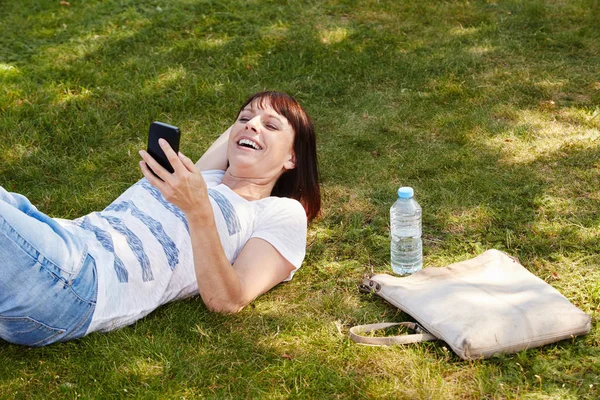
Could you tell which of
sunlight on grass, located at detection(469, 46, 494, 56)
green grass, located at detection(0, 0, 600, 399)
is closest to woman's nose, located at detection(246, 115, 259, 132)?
green grass, located at detection(0, 0, 600, 399)

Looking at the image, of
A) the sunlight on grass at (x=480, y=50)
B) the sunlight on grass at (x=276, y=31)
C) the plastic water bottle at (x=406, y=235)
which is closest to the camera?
the plastic water bottle at (x=406, y=235)

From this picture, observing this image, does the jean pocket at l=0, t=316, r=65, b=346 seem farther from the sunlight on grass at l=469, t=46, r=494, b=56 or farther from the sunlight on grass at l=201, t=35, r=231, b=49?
the sunlight on grass at l=469, t=46, r=494, b=56

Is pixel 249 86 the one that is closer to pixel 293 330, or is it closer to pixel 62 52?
pixel 62 52

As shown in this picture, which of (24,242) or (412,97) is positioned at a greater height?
(24,242)

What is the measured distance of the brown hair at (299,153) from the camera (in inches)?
162

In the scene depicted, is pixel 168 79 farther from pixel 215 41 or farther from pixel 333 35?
pixel 333 35

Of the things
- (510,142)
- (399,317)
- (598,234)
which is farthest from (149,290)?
(510,142)

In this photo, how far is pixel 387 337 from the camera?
3.35 metres

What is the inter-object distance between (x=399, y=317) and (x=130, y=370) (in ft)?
4.29

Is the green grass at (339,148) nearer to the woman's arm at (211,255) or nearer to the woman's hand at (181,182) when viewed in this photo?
the woman's arm at (211,255)

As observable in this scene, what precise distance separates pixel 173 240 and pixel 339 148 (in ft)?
7.56

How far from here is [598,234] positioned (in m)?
4.29

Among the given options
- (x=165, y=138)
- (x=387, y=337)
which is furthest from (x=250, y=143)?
(x=387, y=337)

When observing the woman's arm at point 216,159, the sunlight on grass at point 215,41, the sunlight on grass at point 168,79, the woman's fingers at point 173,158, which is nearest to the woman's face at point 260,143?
the woman's arm at point 216,159
